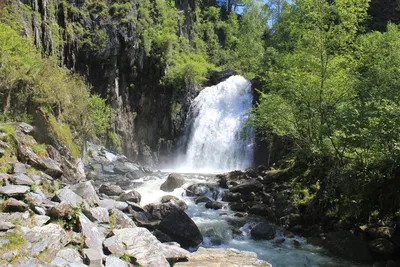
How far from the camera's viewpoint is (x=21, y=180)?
7551 mm

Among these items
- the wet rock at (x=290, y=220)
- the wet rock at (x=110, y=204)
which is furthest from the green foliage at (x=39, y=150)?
the wet rock at (x=290, y=220)

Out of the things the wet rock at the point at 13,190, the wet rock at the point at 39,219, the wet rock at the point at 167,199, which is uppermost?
the wet rock at the point at 13,190

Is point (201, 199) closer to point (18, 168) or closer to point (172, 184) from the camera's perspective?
point (172, 184)

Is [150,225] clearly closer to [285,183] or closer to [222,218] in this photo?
[222,218]

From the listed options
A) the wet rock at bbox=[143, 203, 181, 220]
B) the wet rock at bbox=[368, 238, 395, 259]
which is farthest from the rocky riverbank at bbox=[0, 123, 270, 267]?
the wet rock at bbox=[368, 238, 395, 259]

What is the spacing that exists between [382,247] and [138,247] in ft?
24.1

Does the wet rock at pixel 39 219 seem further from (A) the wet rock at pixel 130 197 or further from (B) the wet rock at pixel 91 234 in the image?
(A) the wet rock at pixel 130 197

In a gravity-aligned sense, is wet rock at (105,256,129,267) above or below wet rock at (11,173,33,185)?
below

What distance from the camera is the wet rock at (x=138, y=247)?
6621 mm

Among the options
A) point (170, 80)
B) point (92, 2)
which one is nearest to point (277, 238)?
point (170, 80)

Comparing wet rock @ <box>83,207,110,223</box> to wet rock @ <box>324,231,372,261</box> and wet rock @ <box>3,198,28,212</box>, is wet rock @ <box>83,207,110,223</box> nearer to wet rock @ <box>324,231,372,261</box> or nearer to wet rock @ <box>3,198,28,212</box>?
wet rock @ <box>3,198,28,212</box>

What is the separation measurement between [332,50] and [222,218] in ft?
27.4

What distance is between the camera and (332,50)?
1395 centimetres

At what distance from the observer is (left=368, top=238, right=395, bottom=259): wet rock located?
384 inches
